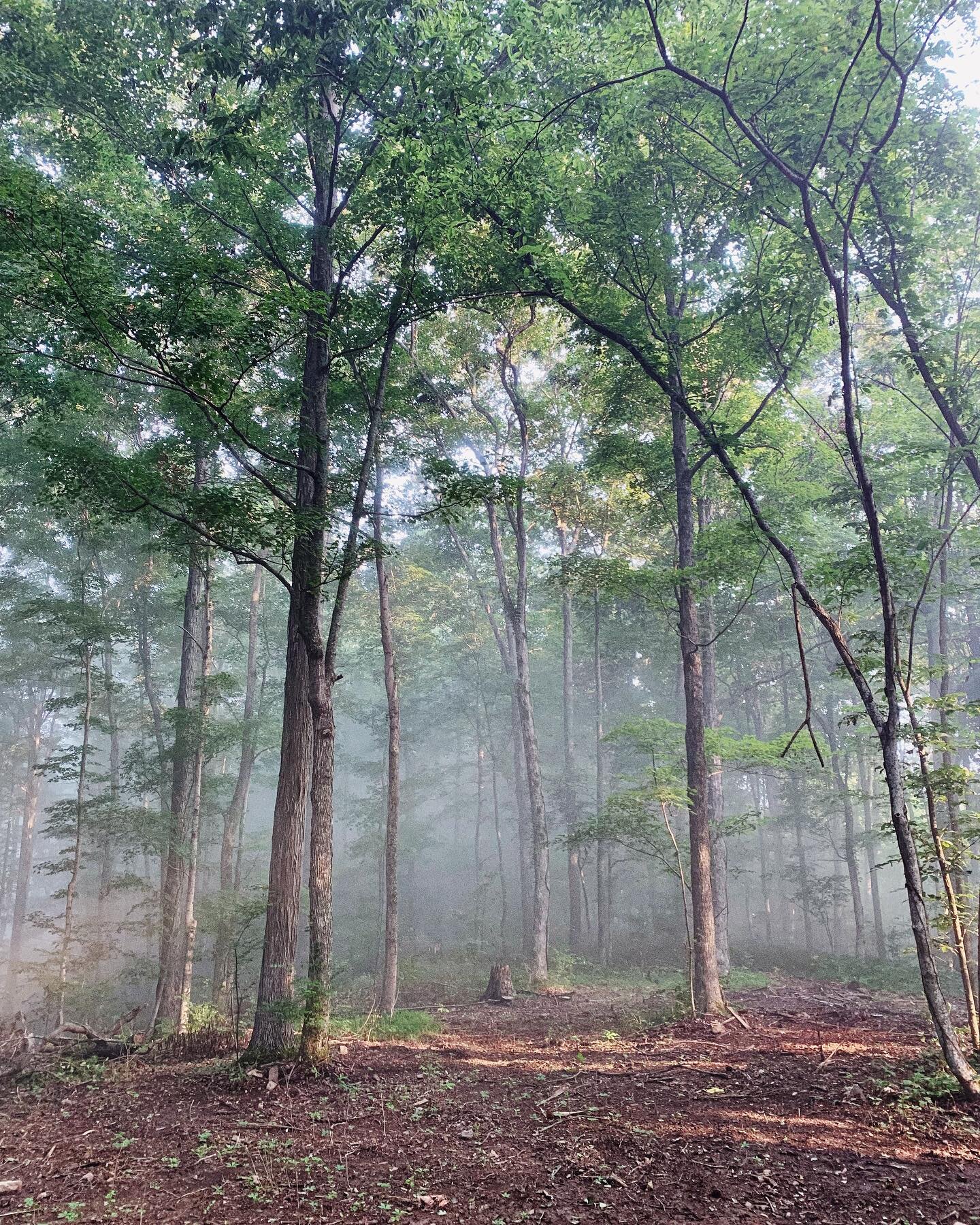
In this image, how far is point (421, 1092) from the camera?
6172mm

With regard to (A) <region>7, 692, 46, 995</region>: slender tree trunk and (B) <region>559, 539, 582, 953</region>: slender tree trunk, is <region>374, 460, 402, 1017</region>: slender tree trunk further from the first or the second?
(A) <region>7, 692, 46, 995</region>: slender tree trunk

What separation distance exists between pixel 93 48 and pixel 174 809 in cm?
1170

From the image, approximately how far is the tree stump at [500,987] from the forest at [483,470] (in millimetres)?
137

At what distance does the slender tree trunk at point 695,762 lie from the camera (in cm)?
891

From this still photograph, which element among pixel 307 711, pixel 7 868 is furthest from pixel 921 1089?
pixel 7 868

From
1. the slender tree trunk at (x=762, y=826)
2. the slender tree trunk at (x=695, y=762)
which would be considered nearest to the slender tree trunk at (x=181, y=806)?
the slender tree trunk at (x=695, y=762)

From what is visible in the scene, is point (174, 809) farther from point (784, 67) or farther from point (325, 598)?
point (784, 67)

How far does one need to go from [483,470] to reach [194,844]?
10.7 m

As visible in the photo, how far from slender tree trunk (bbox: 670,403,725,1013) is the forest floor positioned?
45.8 inches

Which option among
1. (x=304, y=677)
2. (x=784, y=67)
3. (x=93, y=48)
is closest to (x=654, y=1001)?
(x=304, y=677)

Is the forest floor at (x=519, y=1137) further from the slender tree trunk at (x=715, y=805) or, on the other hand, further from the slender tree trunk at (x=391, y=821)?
the slender tree trunk at (x=715, y=805)

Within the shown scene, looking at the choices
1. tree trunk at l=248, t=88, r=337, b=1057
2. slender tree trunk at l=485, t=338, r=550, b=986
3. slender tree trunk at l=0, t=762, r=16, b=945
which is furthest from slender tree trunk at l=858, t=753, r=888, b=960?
slender tree trunk at l=0, t=762, r=16, b=945

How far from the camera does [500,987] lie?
13344 millimetres

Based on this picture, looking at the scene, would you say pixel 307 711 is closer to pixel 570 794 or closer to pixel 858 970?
pixel 570 794
